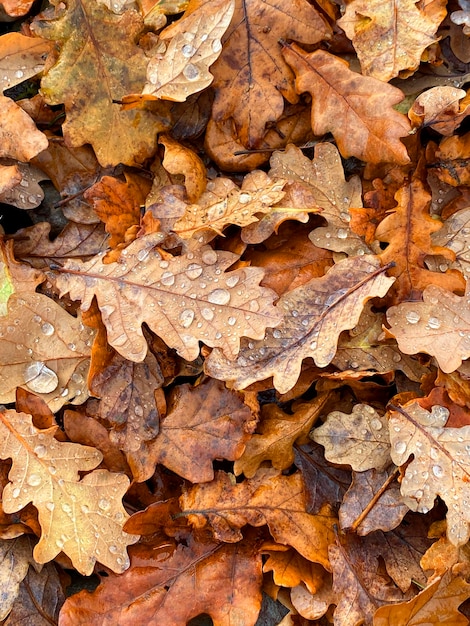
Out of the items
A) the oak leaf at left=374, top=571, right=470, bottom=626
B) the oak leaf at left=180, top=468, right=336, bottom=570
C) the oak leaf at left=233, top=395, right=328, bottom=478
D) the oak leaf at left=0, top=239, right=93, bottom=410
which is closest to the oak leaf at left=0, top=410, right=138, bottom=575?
the oak leaf at left=0, top=239, right=93, bottom=410

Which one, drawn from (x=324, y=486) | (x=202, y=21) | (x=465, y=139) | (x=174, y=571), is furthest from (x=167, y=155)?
(x=174, y=571)

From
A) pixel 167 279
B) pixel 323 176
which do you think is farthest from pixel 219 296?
pixel 323 176

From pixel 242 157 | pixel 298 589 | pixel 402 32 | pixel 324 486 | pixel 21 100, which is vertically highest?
pixel 402 32

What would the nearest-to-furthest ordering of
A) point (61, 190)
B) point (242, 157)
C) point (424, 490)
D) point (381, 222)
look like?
point (424, 490) < point (381, 222) < point (242, 157) < point (61, 190)

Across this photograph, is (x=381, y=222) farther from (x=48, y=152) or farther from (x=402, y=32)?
(x=48, y=152)

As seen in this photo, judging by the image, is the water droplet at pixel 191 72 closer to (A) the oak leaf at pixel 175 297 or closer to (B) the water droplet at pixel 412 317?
(A) the oak leaf at pixel 175 297

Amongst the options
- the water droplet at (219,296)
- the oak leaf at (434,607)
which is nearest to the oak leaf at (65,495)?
the water droplet at (219,296)
